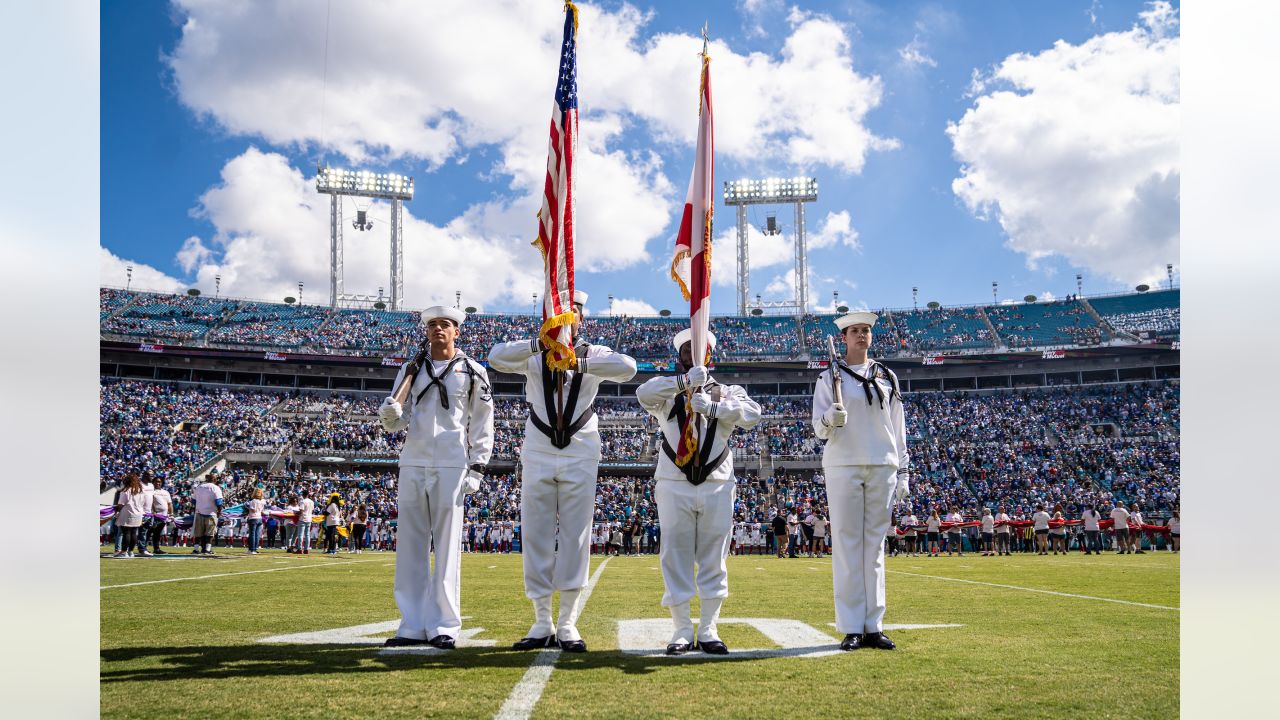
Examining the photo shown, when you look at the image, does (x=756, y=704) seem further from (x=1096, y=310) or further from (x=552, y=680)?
(x=1096, y=310)

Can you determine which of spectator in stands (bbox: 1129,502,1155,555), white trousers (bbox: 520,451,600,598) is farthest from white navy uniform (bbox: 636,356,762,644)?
spectator in stands (bbox: 1129,502,1155,555)

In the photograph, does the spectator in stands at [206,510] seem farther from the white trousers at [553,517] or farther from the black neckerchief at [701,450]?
the black neckerchief at [701,450]

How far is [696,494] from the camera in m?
5.75

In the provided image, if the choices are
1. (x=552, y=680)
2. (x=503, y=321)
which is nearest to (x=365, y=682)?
(x=552, y=680)

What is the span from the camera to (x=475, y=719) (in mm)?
3566

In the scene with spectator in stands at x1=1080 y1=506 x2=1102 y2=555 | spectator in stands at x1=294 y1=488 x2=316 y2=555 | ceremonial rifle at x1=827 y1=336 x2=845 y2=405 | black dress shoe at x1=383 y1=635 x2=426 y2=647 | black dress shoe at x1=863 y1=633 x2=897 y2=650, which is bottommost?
spectator in stands at x1=1080 y1=506 x2=1102 y2=555

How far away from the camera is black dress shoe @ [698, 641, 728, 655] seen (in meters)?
5.39

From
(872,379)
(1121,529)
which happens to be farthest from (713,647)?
(1121,529)

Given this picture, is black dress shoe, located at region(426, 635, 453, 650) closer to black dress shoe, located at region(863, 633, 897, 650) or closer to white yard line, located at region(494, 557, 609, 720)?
white yard line, located at region(494, 557, 609, 720)

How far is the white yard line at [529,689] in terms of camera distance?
3.68 metres

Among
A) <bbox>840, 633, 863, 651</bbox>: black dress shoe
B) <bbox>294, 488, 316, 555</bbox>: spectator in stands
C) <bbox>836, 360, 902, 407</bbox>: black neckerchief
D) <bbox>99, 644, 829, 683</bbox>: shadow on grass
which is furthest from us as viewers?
<bbox>294, 488, 316, 555</bbox>: spectator in stands

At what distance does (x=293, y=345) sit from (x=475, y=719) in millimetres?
54106

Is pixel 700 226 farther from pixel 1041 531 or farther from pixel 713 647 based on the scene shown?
pixel 1041 531

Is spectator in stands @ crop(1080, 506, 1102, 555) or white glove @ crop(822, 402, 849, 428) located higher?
white glove @ crop(822, 402, 849, 428)
